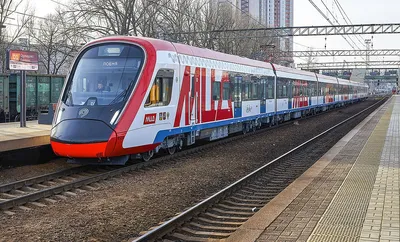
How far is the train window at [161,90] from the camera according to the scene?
11.7m

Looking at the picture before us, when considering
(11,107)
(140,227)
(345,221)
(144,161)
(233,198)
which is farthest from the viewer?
(11,107)

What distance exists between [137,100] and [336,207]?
5.44 metres

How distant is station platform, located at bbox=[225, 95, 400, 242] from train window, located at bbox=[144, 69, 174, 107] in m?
4.05

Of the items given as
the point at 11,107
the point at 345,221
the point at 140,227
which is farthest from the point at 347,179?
the point at 11,107

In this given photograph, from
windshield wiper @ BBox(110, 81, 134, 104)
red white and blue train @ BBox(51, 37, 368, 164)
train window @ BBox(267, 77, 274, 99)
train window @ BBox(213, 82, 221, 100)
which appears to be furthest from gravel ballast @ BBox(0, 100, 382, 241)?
train window @ BBox(267, 77, 274, 99)

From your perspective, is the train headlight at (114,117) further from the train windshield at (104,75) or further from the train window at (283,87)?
the train window at (283,87)

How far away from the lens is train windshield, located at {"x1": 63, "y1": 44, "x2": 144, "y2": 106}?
11.0m

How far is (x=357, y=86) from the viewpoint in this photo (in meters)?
70.6

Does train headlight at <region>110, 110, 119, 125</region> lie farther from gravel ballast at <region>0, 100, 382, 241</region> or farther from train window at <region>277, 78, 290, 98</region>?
train window at <region>277, 78, 290, 98</region>

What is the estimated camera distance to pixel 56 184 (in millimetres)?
9781

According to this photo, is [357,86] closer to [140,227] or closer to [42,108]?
[42,108]

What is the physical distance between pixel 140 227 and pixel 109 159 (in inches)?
181

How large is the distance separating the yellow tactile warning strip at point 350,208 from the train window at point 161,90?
4.89 metres

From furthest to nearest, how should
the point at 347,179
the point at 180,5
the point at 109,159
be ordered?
the point at 180,5, the point at 109,159, the point at 347,179
